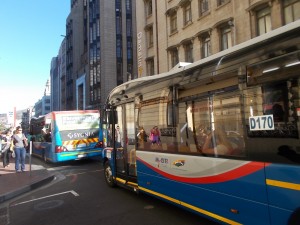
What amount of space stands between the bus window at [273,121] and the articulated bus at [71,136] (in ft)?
40.9

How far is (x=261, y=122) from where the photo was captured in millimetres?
3887

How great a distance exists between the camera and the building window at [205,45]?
2238 centimetres

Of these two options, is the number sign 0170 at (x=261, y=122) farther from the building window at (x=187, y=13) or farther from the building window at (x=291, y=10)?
the building window at (x=187, y=13)

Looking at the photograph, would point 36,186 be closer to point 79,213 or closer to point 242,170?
point 79,213

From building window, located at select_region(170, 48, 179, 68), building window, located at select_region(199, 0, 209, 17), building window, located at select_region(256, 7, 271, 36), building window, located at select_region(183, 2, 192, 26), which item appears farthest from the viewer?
building window, located at select_region(170, 48, 179, 68)

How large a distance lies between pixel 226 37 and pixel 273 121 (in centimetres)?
1815

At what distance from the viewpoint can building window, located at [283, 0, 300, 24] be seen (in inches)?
632

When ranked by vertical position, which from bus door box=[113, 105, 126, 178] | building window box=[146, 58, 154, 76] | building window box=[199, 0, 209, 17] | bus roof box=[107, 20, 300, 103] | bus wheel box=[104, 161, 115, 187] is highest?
building window box=[199, 0, 209, 17]

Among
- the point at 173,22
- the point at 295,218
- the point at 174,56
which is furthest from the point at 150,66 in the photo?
the point at 295,218

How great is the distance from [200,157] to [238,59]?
5.39 feet

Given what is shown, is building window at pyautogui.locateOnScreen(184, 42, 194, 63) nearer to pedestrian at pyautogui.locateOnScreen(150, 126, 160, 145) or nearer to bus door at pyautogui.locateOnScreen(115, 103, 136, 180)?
bus door at pyautogui.locateOnScreen(115, 103, 136, 180)

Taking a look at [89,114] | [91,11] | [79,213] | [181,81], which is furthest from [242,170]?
[91,11]

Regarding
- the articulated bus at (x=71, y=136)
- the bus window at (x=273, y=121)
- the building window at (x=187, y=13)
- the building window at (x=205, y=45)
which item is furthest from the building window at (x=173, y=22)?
the bus window at (x=273, y=121)

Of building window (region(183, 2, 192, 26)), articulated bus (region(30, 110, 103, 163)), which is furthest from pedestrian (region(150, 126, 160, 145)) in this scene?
building window (region(183, 2, 192, 26))
